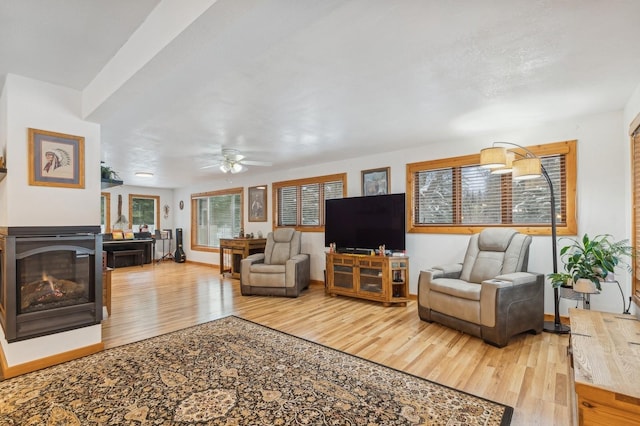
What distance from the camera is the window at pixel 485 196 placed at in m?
3.58

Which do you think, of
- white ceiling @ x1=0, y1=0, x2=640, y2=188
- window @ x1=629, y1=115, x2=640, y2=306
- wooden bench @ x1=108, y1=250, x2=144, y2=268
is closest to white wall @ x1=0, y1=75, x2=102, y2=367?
white ceiling @ x1=0, y1=0, x2=640, y2=188

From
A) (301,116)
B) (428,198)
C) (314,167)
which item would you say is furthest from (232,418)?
(314,167)

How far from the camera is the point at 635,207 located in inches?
108

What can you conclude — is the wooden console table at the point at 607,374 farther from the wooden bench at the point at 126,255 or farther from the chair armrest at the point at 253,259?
the wooden bench at the point at 126,255

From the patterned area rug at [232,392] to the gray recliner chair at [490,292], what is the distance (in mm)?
1105

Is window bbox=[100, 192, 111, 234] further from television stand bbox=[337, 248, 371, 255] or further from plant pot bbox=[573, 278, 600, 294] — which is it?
plant pot bbox=[573, 278, 600, 294]

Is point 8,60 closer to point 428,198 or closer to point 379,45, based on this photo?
point 379,45

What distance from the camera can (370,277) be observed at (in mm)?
4586

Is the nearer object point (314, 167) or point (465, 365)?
point (465, 365)

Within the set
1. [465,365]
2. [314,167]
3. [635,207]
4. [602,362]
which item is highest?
[314,167]

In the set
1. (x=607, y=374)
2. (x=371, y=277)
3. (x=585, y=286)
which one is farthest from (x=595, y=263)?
(x=371, y=277)

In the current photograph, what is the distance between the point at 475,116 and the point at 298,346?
306 centimetres

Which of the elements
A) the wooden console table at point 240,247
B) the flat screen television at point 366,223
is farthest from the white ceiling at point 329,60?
the wooden console table at point 240,247

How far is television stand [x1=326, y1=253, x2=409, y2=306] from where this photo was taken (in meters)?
4.37
